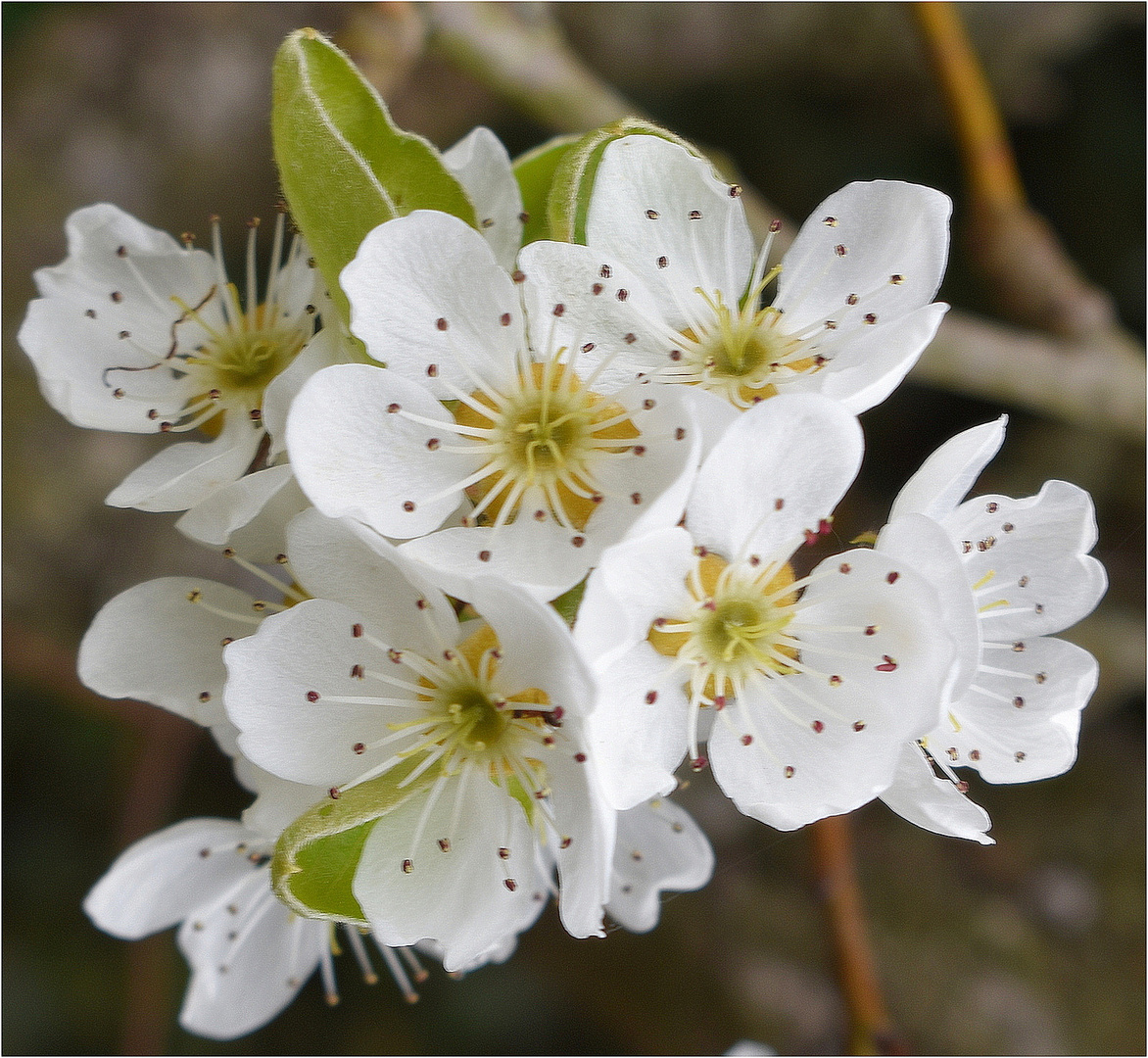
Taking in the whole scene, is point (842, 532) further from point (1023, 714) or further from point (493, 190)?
point (493, 190)

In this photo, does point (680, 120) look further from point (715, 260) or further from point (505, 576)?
point (505, 576)

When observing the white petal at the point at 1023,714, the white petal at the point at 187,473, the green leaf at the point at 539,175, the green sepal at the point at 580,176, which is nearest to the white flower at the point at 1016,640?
the white petal at the point at 1023,714

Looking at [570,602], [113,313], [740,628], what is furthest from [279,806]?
[113,313]

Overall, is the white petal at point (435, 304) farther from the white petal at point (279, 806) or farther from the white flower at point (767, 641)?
the white petal at point (279, 806)

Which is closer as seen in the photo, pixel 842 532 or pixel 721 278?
pixel 721 278

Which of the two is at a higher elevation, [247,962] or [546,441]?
[546,441]

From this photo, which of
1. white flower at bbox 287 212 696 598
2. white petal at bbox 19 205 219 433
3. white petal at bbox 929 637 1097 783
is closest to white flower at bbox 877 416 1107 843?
white petal at bbox 929 637 1097 783

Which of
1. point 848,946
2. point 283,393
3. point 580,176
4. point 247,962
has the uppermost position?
point 580,176

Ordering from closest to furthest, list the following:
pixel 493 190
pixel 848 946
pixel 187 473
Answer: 1. pixel 187 473
2. pixel 493 190
3. pixel 848 946
